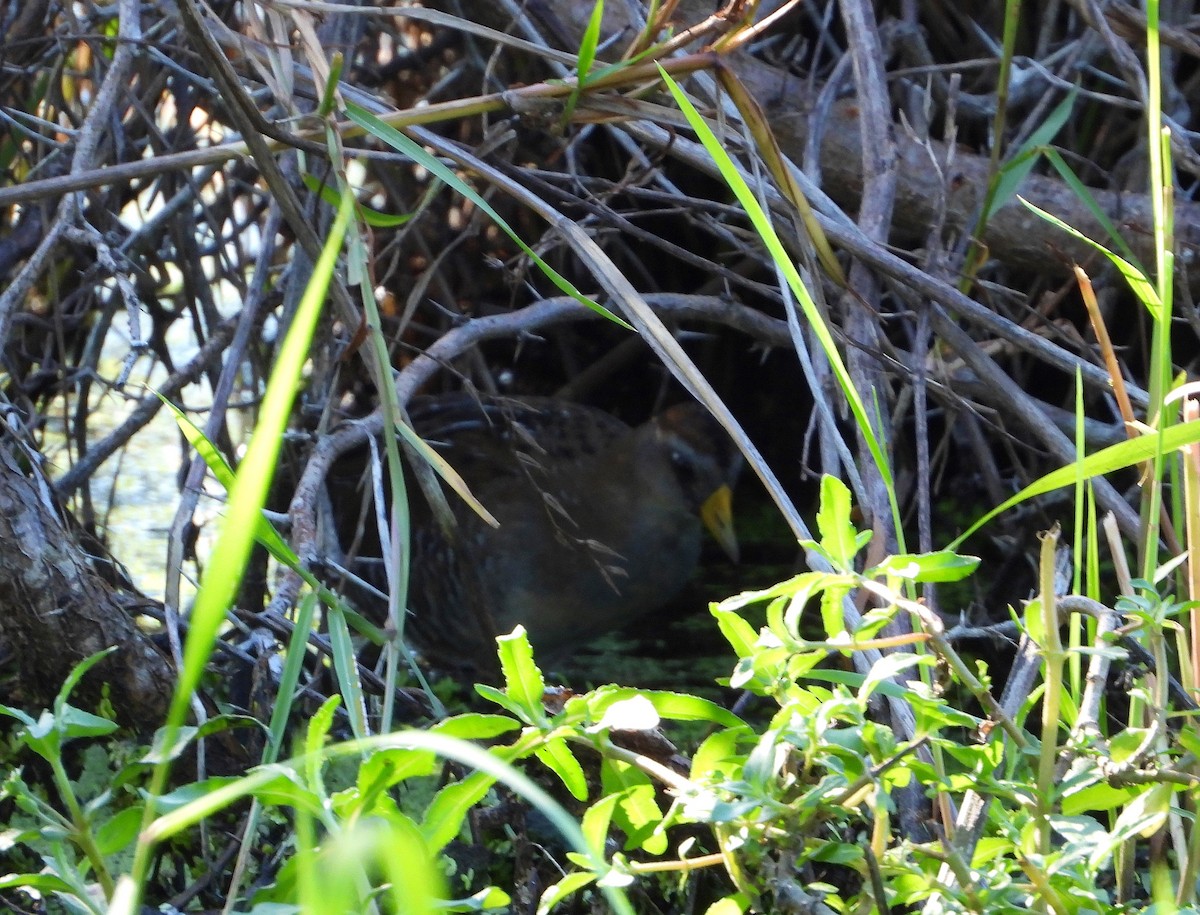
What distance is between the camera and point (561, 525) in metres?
2.00

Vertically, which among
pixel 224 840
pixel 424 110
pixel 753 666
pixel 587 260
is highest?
pixel 424 110

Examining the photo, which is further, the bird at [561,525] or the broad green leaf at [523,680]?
the bird at [561,525]

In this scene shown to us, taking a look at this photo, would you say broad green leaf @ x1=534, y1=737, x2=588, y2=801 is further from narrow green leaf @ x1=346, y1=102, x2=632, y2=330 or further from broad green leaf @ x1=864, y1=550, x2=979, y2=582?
narrow green leaf @ x1=346, y1=102, x2=632, y2=330

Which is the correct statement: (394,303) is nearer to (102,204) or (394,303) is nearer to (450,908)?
(102,204)

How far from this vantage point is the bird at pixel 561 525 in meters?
1.97

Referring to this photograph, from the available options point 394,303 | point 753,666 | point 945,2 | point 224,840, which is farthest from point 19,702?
point 945,2

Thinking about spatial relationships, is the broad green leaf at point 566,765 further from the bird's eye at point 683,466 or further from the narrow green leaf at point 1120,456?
the bird's eye at point 683,466

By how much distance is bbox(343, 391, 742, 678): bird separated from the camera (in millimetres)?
1974

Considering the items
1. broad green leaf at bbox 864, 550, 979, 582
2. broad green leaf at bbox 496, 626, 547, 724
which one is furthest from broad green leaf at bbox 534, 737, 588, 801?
broad green leaf at bbox 864, 550, 979, 582

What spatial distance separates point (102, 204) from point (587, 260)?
87 centimetres

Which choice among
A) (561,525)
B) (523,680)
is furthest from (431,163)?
(561,525)

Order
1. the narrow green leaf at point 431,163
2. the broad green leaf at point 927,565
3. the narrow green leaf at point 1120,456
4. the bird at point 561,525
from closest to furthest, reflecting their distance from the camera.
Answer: the broad green leaf at point 927,565 → the narrow green leaf at point 1120,456 → the narrow green leaf at point 431,163 → the bird at point 561,525

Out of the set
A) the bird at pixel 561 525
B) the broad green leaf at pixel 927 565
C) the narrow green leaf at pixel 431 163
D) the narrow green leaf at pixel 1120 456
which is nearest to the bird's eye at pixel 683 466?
the bird at pixel 561 525

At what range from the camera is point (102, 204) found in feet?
5.42
